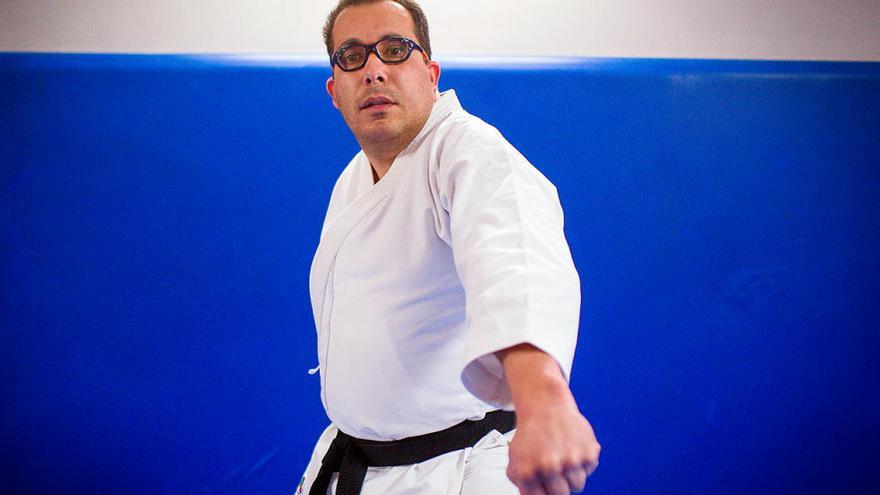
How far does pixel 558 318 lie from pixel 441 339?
36 cm

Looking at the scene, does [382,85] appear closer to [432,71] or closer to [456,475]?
[432,71]

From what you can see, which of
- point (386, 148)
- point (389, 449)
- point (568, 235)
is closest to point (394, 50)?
point (386, 148)

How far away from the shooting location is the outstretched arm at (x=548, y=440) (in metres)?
0.44

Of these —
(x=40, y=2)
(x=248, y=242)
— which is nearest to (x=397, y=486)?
(x=248, y=242)

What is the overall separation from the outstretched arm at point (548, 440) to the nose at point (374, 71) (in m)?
0.59

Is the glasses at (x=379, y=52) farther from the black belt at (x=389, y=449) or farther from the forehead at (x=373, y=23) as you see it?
the black belt at (x=389, y=449)

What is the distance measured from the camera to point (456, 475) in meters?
0.90

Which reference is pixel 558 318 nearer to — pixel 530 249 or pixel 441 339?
pixel 530 249

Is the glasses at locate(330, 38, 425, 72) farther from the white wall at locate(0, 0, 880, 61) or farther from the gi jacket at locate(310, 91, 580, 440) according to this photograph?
the white wall at locate(0, 0, 880, 61)

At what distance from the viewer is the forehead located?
3.09ft

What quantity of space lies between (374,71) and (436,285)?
1.19 ft

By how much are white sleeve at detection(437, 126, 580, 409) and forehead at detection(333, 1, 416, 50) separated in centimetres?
32

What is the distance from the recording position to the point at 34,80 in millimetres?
1651

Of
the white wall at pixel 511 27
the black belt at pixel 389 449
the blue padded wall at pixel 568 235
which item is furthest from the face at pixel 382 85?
the white wall at pixel 511 27
